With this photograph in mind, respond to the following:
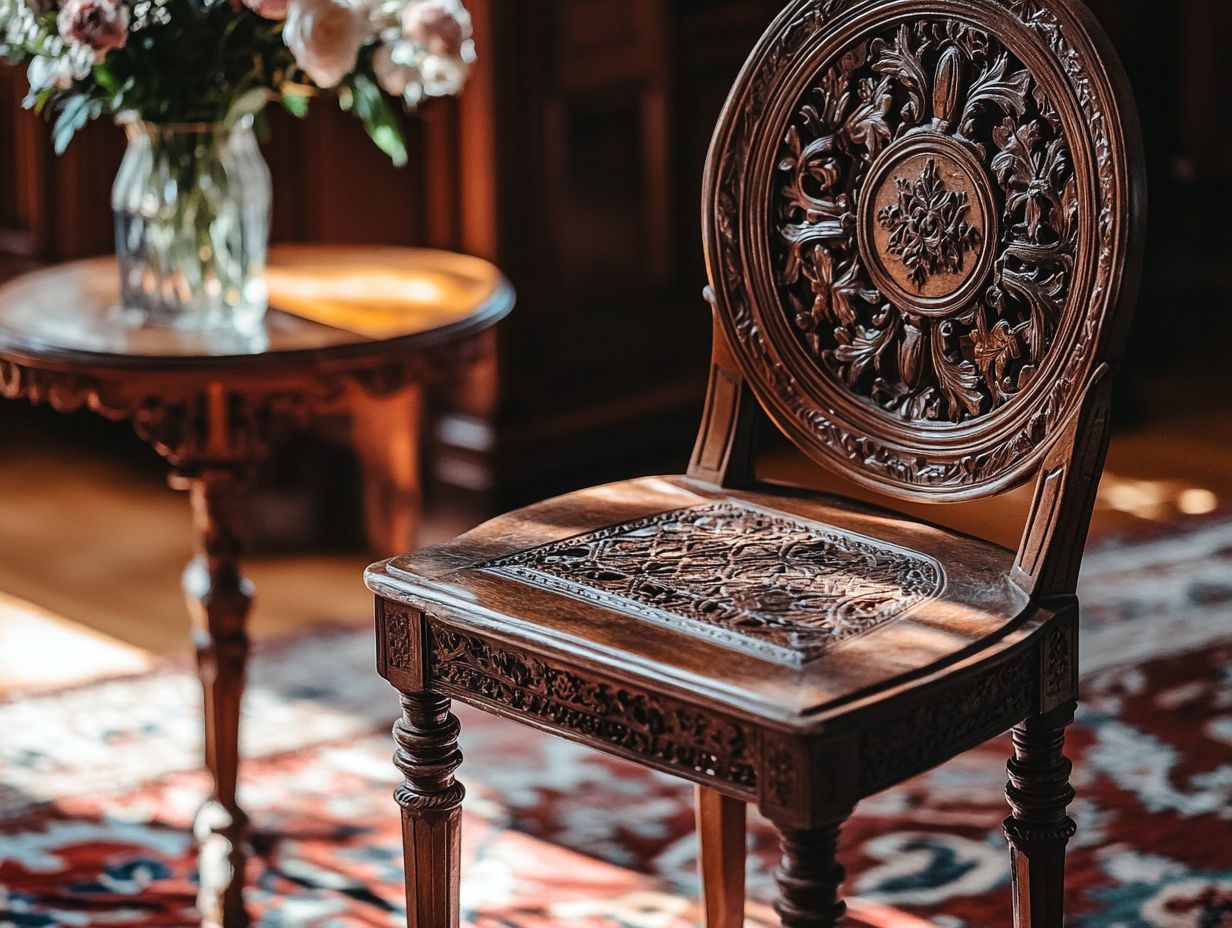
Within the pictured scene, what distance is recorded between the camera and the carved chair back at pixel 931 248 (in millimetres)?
1591

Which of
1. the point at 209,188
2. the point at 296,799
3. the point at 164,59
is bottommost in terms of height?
the point at 296,799

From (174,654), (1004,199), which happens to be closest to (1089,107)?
(1004,199)

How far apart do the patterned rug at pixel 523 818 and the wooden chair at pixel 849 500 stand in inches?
24.0

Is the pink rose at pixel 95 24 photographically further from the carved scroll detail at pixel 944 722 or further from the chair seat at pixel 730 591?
the carved scroll detail at pixel 944 722

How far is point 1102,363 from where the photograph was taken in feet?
5.19

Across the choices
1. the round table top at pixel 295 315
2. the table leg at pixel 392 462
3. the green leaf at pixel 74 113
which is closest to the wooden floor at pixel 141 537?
the table leg at pixel 392 462

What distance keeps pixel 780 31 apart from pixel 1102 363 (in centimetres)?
51

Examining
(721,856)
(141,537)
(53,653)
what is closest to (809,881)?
(721,856)

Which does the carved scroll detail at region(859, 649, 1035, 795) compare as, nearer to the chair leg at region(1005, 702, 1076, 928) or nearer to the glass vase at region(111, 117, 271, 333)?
Answer: the chair leg at region(1005, 702, 1076, 928)

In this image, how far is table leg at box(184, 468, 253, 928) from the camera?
2193 millimetres

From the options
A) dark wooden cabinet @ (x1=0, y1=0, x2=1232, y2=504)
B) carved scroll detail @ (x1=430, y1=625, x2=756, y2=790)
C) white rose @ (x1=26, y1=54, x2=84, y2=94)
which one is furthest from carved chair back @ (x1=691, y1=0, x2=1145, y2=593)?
dark wooden cabinet @ (x1=0, y1=0, x2=1232, y2=504)

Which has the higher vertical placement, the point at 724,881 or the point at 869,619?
the point at 869,619

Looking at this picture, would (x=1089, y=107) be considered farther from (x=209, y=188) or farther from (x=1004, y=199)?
(x=209, y=188)

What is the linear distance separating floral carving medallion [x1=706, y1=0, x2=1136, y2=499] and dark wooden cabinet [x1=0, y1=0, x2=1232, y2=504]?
69.6 inches
